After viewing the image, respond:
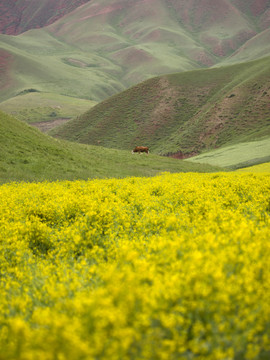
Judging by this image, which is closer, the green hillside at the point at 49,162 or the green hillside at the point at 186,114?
the green hillside at the point at 49,162

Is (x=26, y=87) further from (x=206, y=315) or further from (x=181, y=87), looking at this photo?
(x=206, y=315)

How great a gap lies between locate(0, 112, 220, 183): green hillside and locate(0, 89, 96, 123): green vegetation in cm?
10874

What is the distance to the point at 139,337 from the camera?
3.35 metres

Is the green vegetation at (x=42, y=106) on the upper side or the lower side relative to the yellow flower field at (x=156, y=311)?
lower

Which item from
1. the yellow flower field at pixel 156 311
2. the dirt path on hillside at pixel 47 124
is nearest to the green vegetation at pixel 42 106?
the dirt path on hillside at pixel 47 124

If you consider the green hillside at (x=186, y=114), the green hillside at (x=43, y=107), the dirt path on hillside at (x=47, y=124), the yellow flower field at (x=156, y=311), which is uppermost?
the yellow flower field at (x=156, y=311)

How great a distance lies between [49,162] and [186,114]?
70.3 metres

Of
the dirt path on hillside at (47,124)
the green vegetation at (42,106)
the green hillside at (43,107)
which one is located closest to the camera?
the dirt path on hillside at (47,124)

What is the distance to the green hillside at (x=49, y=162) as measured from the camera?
24.4m

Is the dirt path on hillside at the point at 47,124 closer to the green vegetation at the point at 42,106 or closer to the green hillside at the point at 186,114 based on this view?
the green vegetation at the point at 42,106

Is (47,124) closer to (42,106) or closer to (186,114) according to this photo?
(42,106)

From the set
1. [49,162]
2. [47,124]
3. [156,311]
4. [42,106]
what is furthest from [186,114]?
[42,106]

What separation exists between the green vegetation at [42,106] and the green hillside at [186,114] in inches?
1862

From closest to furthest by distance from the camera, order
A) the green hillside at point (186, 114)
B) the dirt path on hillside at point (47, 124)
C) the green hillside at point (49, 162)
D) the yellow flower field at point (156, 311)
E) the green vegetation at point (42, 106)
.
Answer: the yellow flower field at point (156, 311), the green hillside at point (49, 162), the green hillside at point (186, 114), the dirt path on hillside at point (47, 124), the green vegetation at point (42, 106)
